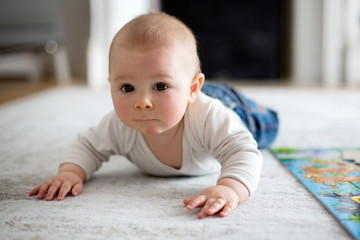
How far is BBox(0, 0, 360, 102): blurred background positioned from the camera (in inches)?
105

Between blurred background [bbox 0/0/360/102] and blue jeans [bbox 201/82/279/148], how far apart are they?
1707mm

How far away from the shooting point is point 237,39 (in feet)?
9.91

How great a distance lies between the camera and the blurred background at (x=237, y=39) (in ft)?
8.79

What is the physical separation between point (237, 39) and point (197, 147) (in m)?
2.24

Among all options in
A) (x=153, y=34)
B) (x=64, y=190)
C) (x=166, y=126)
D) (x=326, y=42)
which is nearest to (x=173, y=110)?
(x=166, y=126)

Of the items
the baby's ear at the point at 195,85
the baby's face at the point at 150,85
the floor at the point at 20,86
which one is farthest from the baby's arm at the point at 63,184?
the floor at the point at 20,86

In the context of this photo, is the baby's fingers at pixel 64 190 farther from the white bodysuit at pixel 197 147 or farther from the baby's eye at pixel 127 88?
the baby's eye at pixel 127 88

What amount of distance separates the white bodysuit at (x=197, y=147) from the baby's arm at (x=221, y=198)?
0.05 feet

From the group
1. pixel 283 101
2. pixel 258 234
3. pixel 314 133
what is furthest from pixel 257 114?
pixel 283 101

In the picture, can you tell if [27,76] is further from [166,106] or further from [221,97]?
[166,106]

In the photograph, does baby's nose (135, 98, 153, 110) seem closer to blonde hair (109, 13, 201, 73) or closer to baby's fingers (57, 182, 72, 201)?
blonde hair (109, 13, 201, 73)

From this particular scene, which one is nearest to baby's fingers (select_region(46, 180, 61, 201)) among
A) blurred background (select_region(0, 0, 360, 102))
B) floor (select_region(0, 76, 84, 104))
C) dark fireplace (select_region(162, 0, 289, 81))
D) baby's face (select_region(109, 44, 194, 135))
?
baby's face (select_region(109, 44, 194, 135))

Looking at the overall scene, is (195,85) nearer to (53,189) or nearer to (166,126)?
(166,126)

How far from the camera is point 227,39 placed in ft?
9.96
